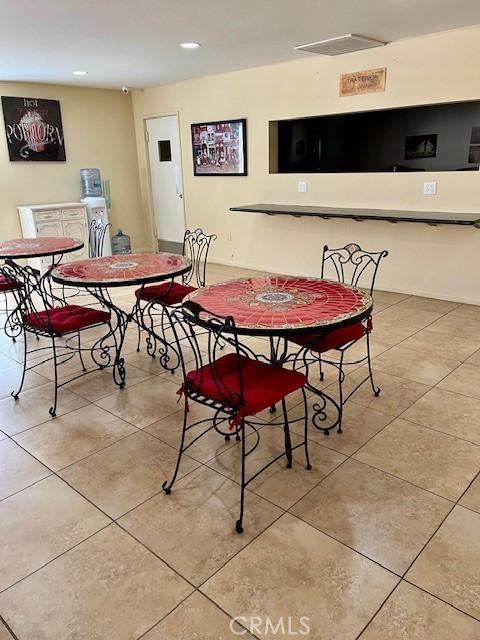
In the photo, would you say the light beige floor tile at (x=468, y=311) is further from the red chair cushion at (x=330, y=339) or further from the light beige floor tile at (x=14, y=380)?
the light beige floor tile at (x=14, y=380)

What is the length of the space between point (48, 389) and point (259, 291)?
1623 mm

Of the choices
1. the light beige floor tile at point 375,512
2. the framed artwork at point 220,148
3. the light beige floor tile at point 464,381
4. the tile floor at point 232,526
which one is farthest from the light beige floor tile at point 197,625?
the framed artwork at point 220,148

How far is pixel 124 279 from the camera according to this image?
2.99m

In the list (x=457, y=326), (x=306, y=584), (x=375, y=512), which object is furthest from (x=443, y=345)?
(x=306, y=584)

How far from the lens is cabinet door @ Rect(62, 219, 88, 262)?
6461 millimetres

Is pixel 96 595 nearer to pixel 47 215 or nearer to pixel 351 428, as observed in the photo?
pixel 351 428

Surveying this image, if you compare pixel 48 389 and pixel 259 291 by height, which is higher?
pixel 259 291

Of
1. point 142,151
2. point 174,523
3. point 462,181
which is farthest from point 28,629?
point 142,151

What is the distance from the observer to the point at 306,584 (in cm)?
165

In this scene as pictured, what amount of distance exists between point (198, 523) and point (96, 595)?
459 millimetres

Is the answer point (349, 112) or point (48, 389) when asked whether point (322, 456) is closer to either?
point (48, 389)

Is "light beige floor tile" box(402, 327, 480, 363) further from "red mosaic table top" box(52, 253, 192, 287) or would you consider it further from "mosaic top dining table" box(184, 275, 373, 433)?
"red mosaic table top" box(52, 253, 192, 287)

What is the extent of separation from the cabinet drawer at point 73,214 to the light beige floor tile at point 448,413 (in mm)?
5215

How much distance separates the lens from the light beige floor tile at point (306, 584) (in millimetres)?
1543
